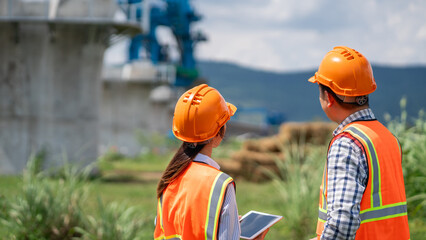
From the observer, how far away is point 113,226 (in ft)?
19.4

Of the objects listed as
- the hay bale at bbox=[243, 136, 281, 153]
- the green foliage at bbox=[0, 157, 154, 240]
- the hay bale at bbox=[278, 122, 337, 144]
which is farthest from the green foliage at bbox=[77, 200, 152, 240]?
the hay bale at bbox=[243, 136, 281, 153]

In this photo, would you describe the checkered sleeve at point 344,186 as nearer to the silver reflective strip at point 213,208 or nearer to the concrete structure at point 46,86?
the silver reflective strip at point 213,208

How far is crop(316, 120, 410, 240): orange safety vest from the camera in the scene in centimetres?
250

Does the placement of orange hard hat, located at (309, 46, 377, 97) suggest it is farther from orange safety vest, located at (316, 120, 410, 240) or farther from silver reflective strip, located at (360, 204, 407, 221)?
silver reflective strip, located at (360, 204, 407, 221)

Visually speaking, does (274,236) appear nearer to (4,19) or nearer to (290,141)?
(290,141)

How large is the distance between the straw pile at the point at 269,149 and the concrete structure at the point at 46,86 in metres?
4.76

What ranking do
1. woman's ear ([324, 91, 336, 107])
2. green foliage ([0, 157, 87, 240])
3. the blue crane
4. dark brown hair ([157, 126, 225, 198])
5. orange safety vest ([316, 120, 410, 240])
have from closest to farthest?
orange safety vest ([316, 120, 410, 240]) < dark brown hair ([157, 126, 225, 198]) < woman's ear ([324, 91, 336, 107]) < green foliage ([0, 157, 87, 240]) < the blue crane

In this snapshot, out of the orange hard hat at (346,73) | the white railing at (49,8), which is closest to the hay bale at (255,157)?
the white railing at (49,8)

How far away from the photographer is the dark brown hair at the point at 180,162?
103 inches

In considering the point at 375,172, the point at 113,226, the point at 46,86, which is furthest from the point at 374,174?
the point at 46,86

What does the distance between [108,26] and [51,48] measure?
185 cm

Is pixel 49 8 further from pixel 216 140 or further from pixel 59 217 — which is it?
pixel 216 140

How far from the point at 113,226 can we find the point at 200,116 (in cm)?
361

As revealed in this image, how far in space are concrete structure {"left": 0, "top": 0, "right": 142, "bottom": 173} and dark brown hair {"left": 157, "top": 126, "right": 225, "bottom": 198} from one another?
14.3m
